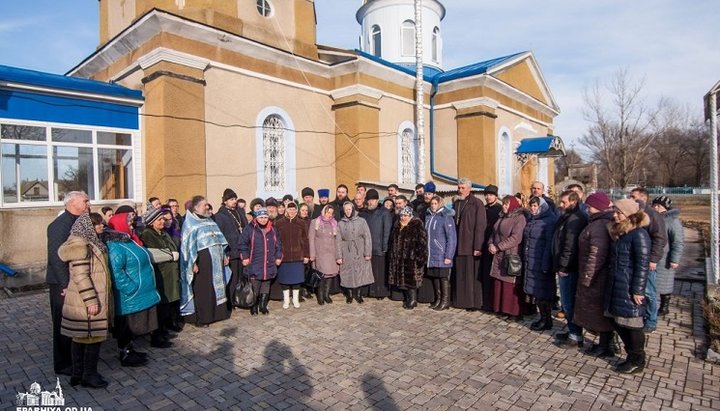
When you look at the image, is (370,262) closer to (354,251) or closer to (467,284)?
(354,251)

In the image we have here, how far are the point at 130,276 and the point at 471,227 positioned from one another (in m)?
4.75

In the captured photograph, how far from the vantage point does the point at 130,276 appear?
4.39m

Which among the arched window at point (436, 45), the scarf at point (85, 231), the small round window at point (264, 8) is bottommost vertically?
the scarf at point (85, 231)

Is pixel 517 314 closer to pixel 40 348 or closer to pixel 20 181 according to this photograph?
pixel 40 348

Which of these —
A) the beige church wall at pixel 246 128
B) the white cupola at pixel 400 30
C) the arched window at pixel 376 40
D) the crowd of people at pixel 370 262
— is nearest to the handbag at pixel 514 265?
the crowd of people at pixel 370 262

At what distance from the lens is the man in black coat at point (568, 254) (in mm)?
4941

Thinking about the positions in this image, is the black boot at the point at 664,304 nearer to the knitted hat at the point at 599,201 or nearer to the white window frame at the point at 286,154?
the knitted hat at the point at 599,201

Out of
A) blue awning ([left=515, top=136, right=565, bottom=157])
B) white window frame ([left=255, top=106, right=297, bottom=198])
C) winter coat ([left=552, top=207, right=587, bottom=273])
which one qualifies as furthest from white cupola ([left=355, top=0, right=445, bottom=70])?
winter coat ([left=552, top=207, right=587, bottom=273])

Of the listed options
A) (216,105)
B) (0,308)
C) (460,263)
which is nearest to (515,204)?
(460,263)

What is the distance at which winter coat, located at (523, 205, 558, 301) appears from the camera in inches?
213

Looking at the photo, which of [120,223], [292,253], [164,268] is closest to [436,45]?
[292,253]

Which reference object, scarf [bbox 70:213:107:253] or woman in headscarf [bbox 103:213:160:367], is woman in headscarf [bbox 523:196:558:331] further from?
scarf [bbox 70:213:107:253]

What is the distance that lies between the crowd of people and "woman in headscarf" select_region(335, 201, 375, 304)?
17 mm

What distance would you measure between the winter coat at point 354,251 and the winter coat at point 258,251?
3.82 feet
